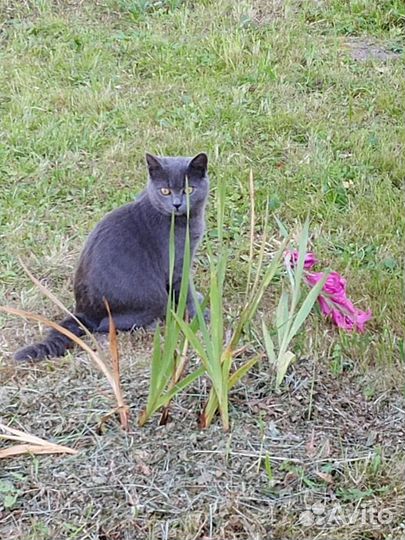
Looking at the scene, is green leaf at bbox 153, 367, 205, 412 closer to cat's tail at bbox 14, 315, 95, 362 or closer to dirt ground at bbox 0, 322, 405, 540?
dirt ground at bbox 0, 322, 405, 540

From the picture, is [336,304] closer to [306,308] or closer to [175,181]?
[306,308]

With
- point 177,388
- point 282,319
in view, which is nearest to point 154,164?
point 282,319

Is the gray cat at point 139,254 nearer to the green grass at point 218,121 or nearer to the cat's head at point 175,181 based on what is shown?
the cat's head at point 175,181

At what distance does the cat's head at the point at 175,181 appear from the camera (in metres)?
3.56

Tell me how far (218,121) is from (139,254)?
1784 mm

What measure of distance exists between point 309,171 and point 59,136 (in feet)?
4.55

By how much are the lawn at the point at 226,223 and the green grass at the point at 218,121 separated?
1cm

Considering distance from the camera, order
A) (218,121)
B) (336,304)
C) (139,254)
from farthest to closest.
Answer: (218,121) < (139,254) < (336,304)

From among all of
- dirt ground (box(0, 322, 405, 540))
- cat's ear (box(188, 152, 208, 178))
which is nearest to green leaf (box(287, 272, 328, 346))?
dirt ground (box(0, 322, 405, 540))

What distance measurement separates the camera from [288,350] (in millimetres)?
2846

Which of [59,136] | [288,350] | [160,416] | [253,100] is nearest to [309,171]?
[253,100]

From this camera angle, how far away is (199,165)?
3605 mm

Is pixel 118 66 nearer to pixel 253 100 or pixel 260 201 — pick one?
pixel 253 100

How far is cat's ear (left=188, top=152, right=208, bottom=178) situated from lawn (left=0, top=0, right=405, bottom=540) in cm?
37
